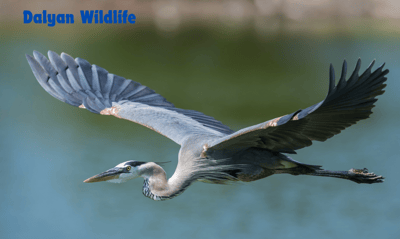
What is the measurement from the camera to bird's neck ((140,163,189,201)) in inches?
133

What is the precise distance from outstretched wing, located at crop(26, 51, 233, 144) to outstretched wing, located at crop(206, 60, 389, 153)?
97 centimetres

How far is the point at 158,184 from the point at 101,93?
57.4 inches

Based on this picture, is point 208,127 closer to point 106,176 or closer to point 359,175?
point 106,176

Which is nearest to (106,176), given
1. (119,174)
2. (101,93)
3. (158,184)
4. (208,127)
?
(119,174)

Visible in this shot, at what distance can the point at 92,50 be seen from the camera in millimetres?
12086

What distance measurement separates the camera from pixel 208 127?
4062 millimetres

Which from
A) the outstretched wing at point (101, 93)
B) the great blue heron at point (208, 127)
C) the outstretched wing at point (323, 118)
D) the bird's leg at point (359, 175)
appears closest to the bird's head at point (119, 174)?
the great blue heron at point (208, 127)

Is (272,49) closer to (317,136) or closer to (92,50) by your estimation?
(92,50)

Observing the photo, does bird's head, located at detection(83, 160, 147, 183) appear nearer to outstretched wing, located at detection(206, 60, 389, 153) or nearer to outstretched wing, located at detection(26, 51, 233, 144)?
outstretched wing, located at detection(206, 60, 389, 153)

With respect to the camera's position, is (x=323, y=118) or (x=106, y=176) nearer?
(x=323, y=118)

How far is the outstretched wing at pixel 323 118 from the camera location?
2660 mm

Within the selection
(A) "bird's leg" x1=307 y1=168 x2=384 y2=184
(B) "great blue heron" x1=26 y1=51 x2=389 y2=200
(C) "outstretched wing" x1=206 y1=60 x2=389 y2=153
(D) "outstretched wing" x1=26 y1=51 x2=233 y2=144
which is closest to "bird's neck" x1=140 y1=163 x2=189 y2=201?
(B) "great blue heron" x1=26 y1=51 x2=389 y2=200

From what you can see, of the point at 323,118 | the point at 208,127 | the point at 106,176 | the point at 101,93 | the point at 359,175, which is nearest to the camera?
the point at 323,118

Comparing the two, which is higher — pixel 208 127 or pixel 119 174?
pixel 208 127
